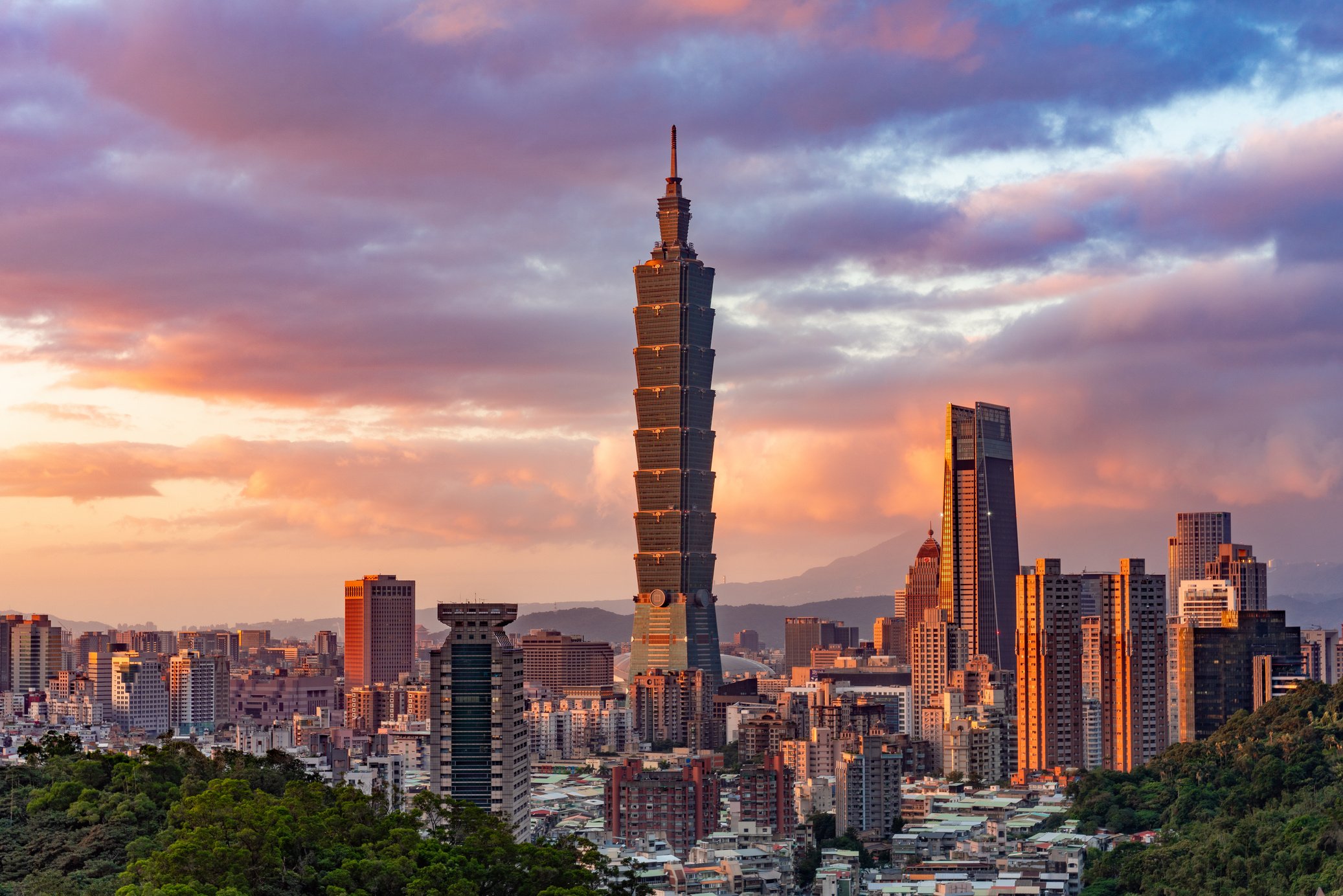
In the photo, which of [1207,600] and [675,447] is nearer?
[1207,600]

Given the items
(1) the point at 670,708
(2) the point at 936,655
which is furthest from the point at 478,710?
(2) the point at 936,655

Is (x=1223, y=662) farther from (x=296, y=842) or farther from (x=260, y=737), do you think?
(x=296, y=842)

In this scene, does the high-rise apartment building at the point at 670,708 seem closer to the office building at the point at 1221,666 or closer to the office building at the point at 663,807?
the office building at the point at 1221,666

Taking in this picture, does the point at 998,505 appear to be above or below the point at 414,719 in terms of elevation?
above

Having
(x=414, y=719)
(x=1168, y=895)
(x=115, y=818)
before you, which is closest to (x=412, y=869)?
(x=115, y=818)

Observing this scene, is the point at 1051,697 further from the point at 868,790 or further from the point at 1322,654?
the point at 1322,654

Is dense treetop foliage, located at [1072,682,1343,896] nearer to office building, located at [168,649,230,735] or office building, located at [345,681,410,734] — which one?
office building, located at [345,681,410,734]
